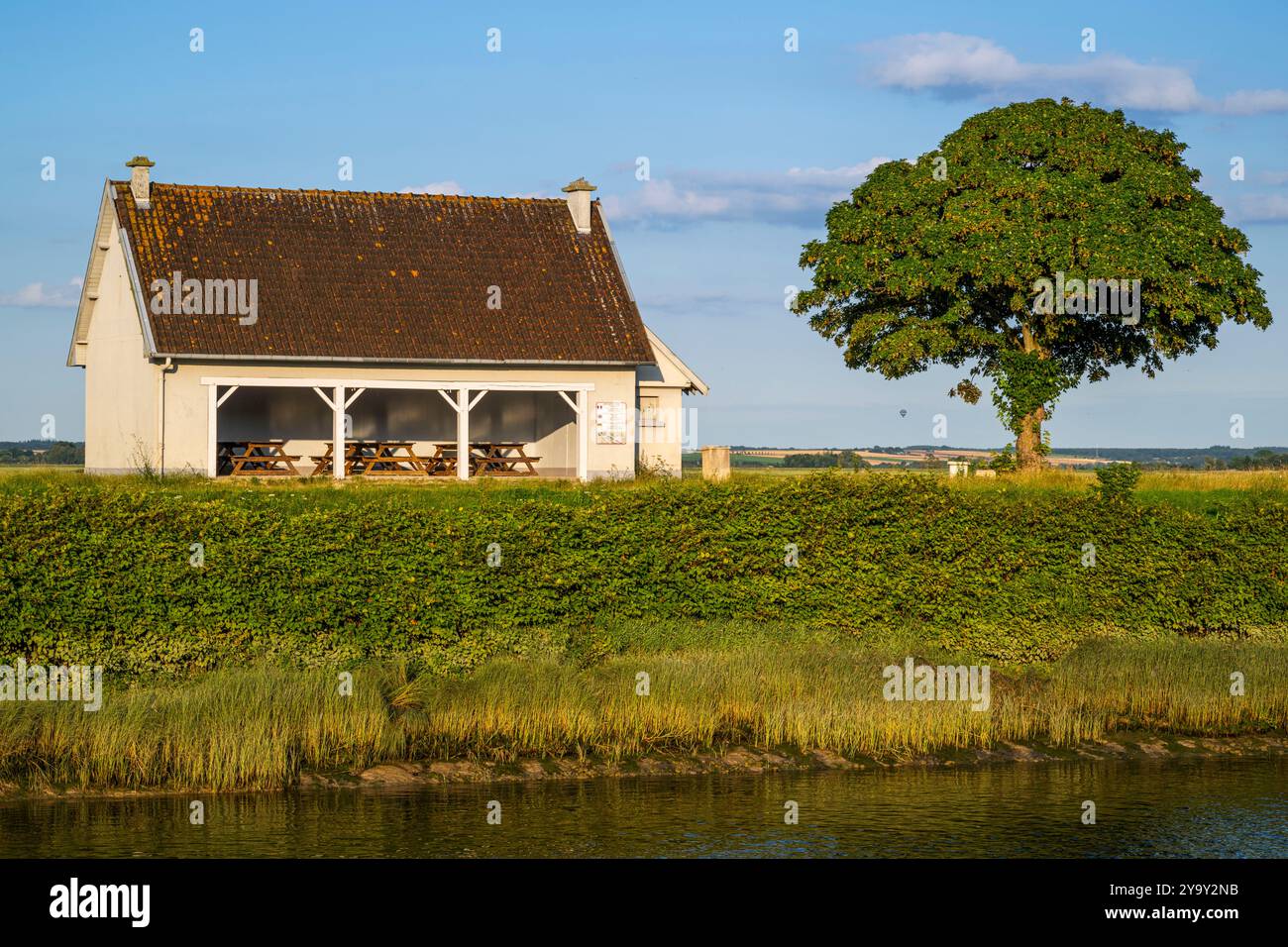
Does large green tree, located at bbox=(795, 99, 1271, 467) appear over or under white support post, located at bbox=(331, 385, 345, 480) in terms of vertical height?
over

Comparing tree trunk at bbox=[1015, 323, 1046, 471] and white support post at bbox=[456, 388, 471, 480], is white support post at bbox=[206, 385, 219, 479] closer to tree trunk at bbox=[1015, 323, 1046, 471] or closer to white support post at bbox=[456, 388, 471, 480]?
white support post at bbox=[456, 388, 471, 480]

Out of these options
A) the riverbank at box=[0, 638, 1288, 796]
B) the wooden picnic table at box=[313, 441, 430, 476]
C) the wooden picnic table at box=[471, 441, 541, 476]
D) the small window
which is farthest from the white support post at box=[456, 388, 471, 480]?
the riverbank at box=[0, 638, 1288, 796]

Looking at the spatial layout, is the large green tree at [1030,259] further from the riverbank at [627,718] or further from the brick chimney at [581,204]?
the riverbank at [627,718]

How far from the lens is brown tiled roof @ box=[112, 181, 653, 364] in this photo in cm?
3472

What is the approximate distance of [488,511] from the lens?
19.7 metres

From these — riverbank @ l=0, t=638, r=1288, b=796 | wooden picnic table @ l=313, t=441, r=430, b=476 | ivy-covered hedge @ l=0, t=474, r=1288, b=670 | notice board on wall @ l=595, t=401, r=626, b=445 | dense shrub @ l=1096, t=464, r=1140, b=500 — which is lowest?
riverbank @ l=0, t=638, r=1288, b=796

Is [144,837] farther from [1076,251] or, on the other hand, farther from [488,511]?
[1076,251]

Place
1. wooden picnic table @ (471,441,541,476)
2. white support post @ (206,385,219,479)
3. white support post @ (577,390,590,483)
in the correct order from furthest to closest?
wooden picnic table @ (471,441,541,476) → white support post @ (577,390,590,483) → white support post @ (206,385,219,479)

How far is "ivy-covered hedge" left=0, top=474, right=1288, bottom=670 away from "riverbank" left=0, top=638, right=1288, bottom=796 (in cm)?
64

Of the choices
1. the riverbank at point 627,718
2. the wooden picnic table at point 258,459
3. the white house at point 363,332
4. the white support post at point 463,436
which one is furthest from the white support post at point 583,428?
the riverbank at point 627,718

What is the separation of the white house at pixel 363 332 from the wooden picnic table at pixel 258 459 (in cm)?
31

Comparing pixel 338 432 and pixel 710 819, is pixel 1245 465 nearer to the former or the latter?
pixel 338 432

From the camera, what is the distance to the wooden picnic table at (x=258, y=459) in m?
33.9
